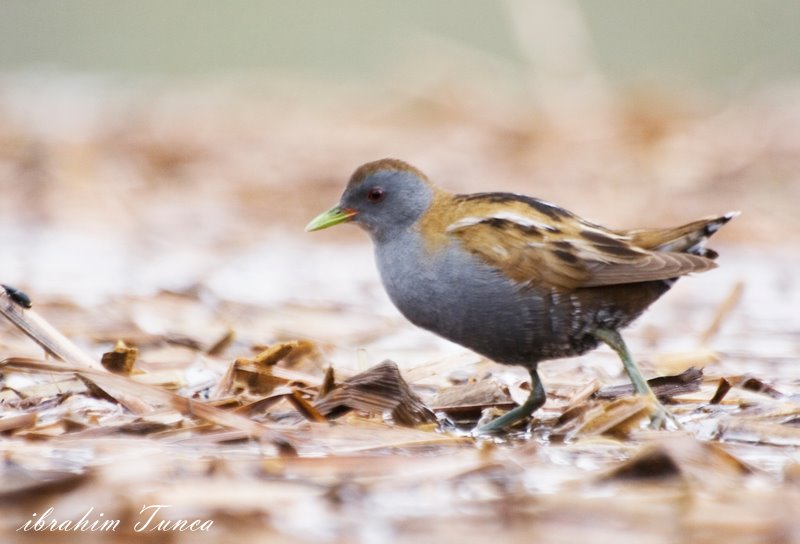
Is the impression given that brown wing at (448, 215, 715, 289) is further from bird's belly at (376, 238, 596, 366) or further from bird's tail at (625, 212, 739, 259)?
bird's tail at (625, 212, 739, 259)

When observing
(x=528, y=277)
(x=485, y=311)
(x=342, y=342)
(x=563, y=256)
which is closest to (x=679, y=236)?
(x=563, y=256)

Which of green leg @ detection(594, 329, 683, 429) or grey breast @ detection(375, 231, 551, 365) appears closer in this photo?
green leg @ detection(594, 329, 683, 429)

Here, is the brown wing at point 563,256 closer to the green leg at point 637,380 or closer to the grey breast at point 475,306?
the grey breast at point 475,306

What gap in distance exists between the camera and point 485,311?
187 inches

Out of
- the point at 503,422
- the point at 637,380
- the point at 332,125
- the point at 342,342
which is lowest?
the point at 503,422

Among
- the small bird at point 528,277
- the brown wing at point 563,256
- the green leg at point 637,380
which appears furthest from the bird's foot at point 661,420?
the brown wing at point 563,256

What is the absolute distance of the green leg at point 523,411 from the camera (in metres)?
4.47

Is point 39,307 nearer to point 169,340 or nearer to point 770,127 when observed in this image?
point 169,340

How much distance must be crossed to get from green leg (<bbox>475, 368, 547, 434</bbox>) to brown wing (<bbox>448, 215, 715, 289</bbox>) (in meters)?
0.37

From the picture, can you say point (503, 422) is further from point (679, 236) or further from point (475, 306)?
point (679, 236)

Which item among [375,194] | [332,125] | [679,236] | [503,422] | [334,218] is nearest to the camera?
[503,422]

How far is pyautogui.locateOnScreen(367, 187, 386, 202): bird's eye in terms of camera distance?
5594mm

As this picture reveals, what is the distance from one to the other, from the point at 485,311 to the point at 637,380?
569 millimetres

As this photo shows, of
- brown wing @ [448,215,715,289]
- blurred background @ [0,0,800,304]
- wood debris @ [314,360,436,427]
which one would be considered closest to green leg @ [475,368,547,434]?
wood debris @ [314,360,436,427]
